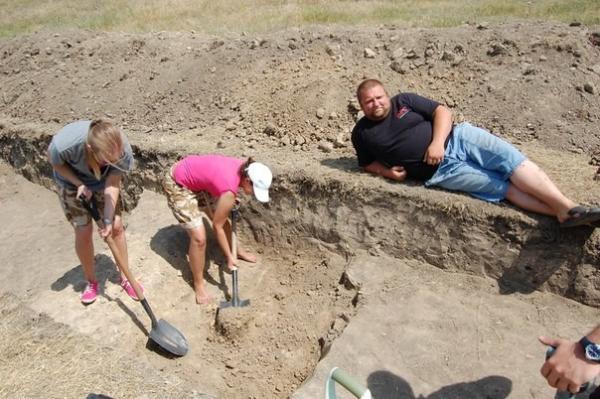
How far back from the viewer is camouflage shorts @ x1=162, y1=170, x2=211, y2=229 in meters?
4.33

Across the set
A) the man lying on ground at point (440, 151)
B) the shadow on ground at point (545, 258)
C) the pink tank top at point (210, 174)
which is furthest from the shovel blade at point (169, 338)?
the shadow on ground at point (545, 258)

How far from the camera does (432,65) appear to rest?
609cm

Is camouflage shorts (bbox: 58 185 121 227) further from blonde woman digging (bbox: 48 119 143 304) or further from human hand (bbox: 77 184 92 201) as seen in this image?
human hand (bbox: 77 184 92 201)

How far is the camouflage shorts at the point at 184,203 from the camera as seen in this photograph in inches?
170

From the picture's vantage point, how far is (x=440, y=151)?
4.02 m

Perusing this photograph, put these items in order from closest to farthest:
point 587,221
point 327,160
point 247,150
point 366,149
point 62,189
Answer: point 587,221
point 62,189
point 366,149
point 327,160
point 247,150

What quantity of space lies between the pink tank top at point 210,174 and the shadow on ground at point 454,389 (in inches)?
72.1

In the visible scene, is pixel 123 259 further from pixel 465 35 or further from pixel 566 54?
pixel 566 54

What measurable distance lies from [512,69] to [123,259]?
469 centimetres

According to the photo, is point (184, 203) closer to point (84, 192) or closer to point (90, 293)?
point (84, 192)

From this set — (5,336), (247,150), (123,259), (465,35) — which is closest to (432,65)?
(465,35)

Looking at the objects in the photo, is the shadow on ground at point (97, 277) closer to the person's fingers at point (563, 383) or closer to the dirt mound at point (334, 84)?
the dirt mound at point (334, 84)

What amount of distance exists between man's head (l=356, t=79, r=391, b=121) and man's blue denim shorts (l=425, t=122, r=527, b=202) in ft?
1.99

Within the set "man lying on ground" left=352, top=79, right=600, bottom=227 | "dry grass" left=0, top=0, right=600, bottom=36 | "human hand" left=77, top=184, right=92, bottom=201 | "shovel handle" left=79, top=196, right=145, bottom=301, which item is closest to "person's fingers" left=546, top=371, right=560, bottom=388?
"man lying on ground" left=352, top=79, right=600, bottom=227
